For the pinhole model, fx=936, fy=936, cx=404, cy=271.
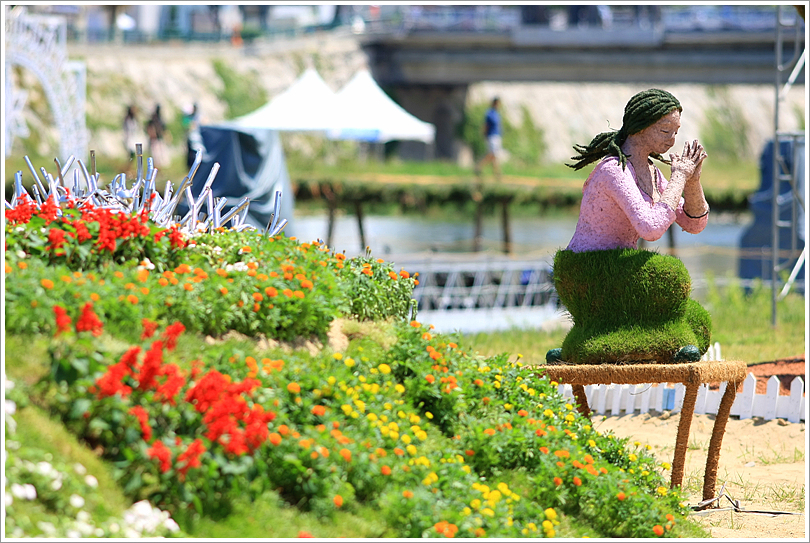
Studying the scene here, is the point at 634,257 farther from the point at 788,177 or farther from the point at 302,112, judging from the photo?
the point at 302,112

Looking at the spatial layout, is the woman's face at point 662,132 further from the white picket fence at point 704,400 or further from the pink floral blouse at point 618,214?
the white picket fence at point 704,400

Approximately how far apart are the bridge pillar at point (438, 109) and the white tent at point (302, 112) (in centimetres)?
2656

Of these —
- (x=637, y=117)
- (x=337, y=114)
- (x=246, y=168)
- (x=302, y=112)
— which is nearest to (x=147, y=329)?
(x=637, y=117)

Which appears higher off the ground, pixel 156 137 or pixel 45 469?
pixel 45 469

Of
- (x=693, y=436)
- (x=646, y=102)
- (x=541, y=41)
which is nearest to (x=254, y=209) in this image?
(x=693, y=436)

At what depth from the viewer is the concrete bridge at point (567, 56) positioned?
123 ft

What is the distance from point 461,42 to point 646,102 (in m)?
38.1

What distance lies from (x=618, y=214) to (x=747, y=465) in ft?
8.58

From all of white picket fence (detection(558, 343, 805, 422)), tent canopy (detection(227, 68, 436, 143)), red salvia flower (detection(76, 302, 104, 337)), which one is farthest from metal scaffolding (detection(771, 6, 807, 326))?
red salvia flower (detection(76, 302, 104, 337))

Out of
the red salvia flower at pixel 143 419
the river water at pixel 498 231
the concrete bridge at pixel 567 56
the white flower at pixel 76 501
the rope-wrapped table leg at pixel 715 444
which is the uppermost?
the concrete bridge at pixel 567 56

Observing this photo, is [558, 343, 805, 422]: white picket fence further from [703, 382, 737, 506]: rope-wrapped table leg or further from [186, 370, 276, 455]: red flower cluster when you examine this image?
[186, 370, 276, 455]: red flower cluster

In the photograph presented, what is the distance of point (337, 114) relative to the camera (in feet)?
68.2

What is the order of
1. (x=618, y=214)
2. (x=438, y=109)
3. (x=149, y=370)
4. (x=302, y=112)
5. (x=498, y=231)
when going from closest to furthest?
(x=149, y=370) < (x=618, y=214) < (x=302, y=112) < (x=498, y=231) < (x=438, y=109)

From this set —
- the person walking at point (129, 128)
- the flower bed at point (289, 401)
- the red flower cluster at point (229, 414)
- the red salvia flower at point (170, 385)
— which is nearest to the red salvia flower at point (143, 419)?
the flower bed at point (289, 401)
